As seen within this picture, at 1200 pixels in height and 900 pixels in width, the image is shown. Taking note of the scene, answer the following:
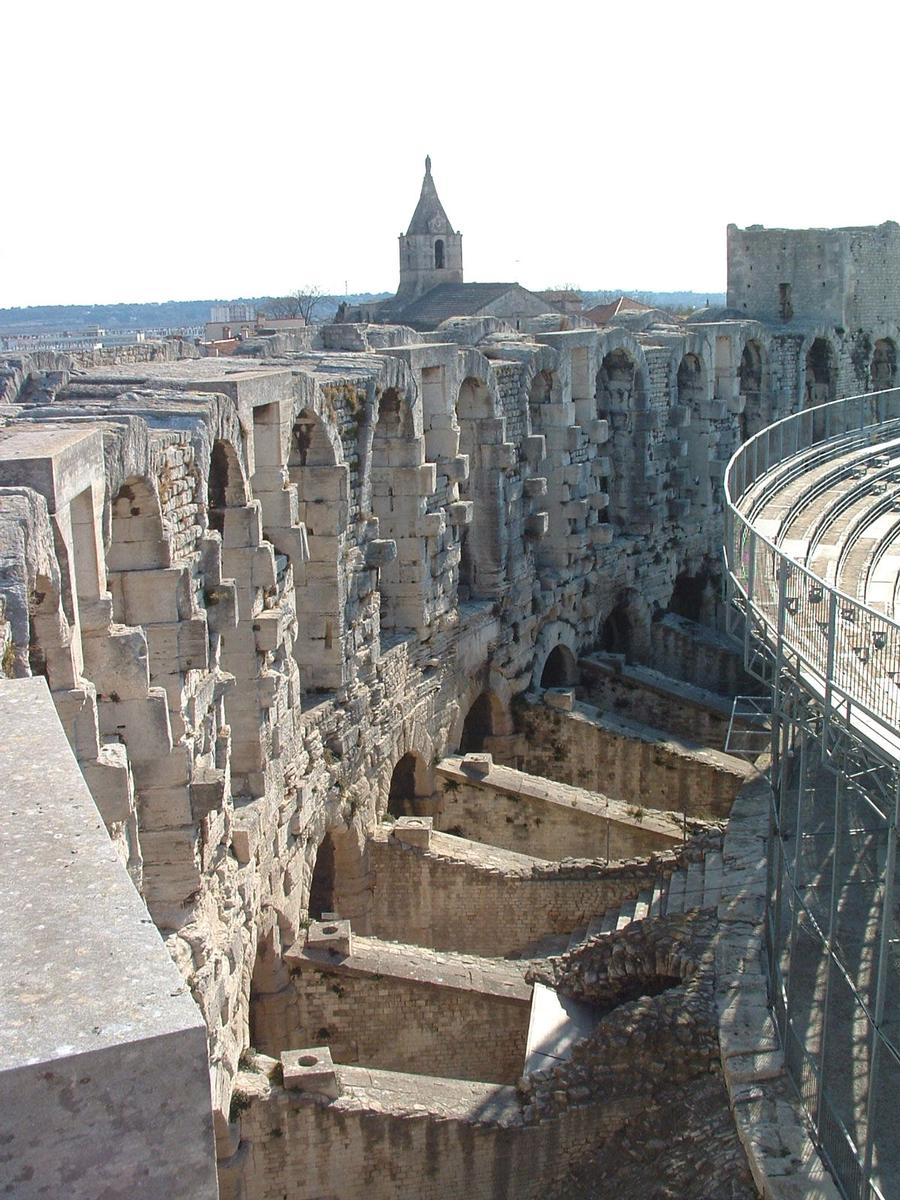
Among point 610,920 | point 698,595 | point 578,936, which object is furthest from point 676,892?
point 698,595

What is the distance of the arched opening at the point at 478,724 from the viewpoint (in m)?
16.1

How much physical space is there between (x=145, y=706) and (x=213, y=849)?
157cm

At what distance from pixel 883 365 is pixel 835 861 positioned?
21.3 m

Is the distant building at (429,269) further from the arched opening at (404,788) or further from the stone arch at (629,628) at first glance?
the arched opening at (404,788)

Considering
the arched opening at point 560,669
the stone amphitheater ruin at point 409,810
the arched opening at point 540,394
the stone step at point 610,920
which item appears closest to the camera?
the stone amphitheater ruin at point 409,810

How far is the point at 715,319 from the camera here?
25078mm

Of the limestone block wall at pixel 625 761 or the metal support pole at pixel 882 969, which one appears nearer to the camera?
the metal support pole at pixel 882 969

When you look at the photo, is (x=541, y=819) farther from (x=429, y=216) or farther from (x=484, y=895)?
(x=429, y=216)

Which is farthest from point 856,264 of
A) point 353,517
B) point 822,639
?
point 822,639

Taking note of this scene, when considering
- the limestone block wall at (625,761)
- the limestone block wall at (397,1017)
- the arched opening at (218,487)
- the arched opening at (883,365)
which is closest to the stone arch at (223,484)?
the arched opening at (218,487)

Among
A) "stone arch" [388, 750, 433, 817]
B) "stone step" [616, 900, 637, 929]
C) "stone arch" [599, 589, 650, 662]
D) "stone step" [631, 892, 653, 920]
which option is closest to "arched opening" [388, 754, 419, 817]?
"stone arch" [388, 750, 433, 817]

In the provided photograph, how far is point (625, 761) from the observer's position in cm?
1562

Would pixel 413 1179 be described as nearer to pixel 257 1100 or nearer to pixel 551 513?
pixel 257 1100

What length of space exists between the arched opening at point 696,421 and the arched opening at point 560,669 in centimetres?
473
